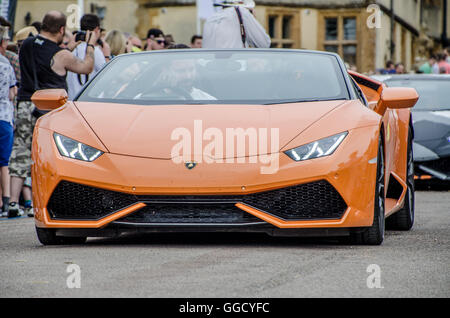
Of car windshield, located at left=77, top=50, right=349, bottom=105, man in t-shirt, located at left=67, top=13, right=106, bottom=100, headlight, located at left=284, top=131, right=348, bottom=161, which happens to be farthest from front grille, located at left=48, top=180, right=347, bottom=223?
man in t-shirt, located at left=67, top=13, right=106, bottom=100

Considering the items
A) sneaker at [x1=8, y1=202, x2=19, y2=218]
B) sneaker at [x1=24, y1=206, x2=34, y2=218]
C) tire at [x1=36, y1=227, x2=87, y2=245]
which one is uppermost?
tire at [x1=36, y1=227, x2=87, y2=245]

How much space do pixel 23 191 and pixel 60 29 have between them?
1.70 m

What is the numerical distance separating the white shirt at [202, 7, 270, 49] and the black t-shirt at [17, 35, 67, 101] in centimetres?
187

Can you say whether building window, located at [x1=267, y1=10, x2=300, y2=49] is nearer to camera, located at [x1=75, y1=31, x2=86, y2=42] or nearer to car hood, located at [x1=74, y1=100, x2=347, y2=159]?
camera, located at [x1=75, y1=31, x2=86, y2=42]

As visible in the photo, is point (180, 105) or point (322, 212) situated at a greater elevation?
point (180, 105)

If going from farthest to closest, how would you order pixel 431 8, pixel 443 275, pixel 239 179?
pixel 431 8 → pixel 239 179 → pixel 443 275

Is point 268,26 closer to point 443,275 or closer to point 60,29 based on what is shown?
point 60,29

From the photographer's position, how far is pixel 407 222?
843cm

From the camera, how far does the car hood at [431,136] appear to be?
1416cm

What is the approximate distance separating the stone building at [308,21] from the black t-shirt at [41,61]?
79.3 ft

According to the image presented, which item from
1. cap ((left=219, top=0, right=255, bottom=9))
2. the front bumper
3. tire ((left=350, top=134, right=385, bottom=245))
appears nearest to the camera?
the front bumper

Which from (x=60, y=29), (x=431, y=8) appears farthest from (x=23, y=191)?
(x=431, y=8)

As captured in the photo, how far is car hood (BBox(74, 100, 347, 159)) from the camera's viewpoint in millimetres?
6637

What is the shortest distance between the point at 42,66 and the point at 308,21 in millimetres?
31177
